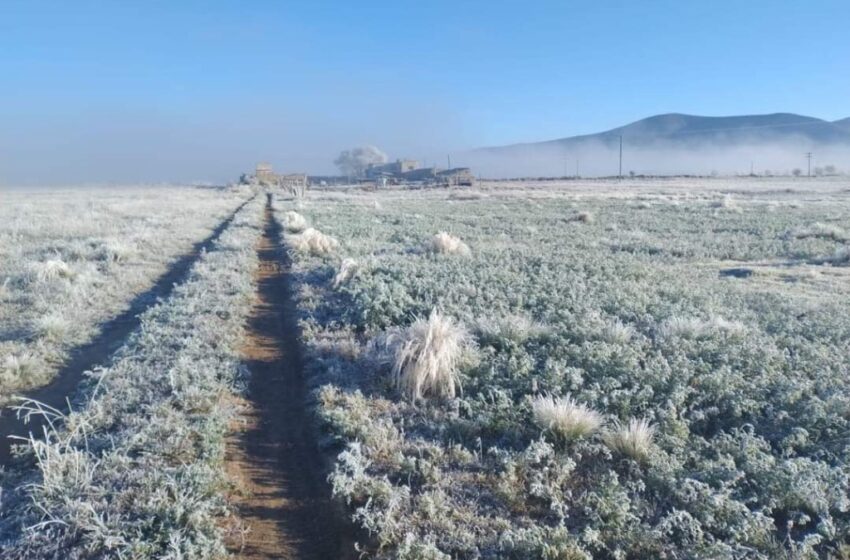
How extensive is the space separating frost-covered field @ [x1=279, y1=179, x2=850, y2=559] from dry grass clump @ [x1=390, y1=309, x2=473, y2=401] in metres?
0.03

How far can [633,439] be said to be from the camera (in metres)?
5.24

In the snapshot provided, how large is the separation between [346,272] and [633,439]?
817cm

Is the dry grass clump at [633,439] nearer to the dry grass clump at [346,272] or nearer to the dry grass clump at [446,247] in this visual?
the dry grass clump at [346,272]

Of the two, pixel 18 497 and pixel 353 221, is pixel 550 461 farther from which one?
A: pixel 353 221

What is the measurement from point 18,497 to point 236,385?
2.54 meters

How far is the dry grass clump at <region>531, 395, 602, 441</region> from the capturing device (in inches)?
216

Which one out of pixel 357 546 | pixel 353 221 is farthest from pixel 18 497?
pixel 353 221

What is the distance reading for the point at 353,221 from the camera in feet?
91.4

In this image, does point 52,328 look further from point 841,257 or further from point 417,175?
point 417,175

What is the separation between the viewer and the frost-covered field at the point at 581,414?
4273 millimetres

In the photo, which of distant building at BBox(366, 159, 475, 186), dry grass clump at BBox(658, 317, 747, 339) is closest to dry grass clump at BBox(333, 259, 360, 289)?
dry grass clump at BBox(658, 317, 747, 339)

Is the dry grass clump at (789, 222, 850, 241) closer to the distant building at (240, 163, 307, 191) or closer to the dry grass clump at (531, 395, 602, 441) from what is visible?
the dry grass clump at (531, 395, 602, 441)

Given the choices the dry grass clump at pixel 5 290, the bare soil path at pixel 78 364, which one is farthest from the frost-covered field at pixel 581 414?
the dry grass clump at pixel 5 290

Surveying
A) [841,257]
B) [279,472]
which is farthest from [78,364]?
[841,257]
